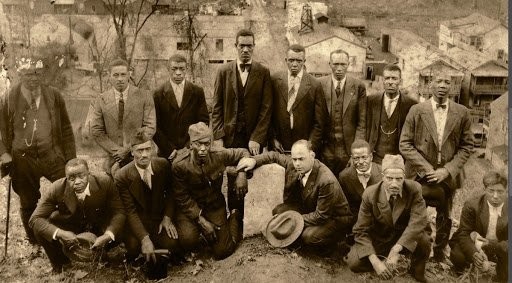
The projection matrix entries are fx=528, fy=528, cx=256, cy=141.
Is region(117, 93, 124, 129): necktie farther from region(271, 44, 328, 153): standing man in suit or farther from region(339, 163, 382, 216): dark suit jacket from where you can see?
region(339, 163, 382, 216): dark suit jacket

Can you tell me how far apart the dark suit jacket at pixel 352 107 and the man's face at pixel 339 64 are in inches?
3.5

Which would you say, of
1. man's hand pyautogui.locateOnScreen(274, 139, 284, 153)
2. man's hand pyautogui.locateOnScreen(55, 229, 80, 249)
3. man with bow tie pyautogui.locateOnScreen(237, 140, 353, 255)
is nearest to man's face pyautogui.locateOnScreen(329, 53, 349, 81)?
man with bow tie pyautogui.locateOnScreen(237, 140, 353, 255)

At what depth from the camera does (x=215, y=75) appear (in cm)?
446

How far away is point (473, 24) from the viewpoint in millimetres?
4402

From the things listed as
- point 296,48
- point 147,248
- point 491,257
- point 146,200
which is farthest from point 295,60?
point 491,257

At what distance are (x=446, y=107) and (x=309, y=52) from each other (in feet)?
3.89

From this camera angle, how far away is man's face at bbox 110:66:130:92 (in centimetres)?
415

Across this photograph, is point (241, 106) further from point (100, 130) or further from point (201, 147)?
point (100, 130)

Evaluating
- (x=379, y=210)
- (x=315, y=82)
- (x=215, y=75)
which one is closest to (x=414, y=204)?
(x=379, y=210)

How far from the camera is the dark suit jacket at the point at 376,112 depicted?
13.9 ft

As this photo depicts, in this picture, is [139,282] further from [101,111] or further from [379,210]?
[379,210]

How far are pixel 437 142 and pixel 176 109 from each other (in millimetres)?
2107

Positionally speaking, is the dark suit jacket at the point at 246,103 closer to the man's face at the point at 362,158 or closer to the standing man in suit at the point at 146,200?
the standing man in suit at the point at 146,200

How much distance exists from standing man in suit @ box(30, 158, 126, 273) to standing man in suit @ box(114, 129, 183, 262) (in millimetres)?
93
